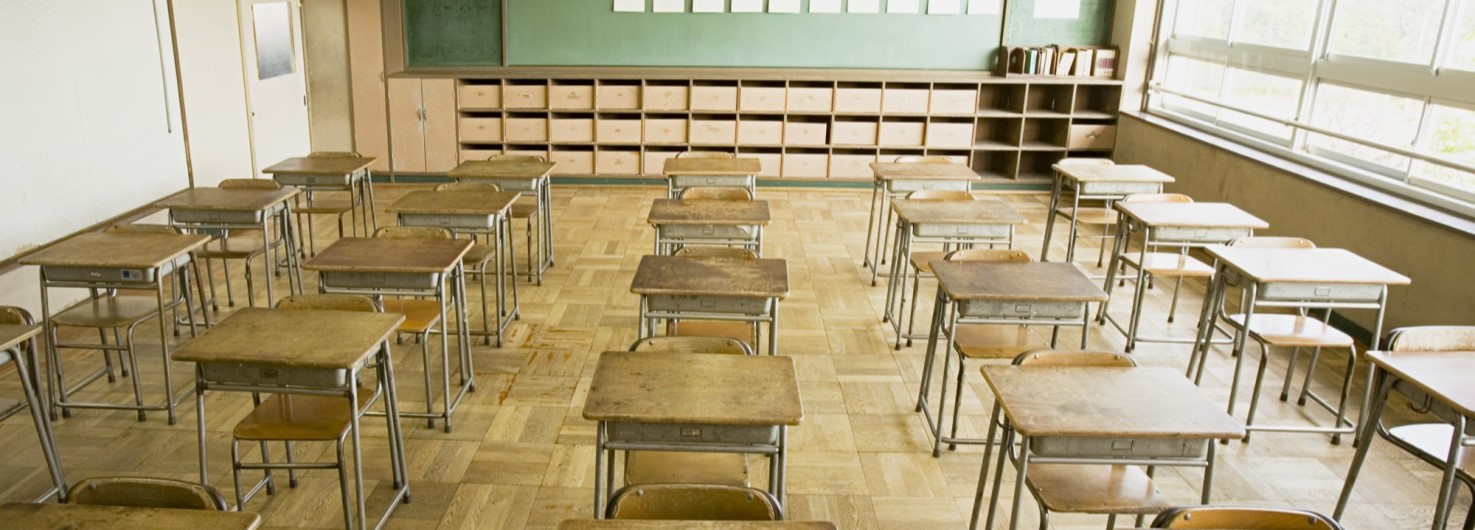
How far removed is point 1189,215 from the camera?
4848 millimetres

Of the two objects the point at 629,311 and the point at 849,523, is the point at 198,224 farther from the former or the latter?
the point at 849,523

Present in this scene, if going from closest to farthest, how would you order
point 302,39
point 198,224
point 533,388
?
point 533,388, point 198,224, point 302,39

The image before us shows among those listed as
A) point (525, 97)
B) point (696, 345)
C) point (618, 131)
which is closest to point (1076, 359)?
point (696, 345)

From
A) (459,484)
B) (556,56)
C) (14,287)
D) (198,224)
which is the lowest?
(459,484)

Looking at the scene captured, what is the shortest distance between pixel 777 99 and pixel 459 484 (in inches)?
227

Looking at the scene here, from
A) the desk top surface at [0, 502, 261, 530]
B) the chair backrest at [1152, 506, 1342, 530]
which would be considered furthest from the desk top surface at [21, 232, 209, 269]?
the chair backrest at [1152, 506, 1342, 530]

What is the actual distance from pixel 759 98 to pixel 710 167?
276 centimetres

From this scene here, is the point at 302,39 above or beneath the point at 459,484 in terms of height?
above

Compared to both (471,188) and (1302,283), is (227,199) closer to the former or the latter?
(471,188)

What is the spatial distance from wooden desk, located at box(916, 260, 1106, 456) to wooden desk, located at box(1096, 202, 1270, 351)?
3.71ft

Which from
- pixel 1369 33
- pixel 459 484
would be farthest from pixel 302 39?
pixel 1369 33

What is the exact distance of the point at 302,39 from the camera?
8172 mm

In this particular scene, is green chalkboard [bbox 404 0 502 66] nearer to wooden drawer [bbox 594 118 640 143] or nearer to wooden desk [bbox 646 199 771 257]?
wooden drawer [bbox 594 118 640 143]

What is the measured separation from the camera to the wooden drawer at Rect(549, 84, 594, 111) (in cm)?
852
